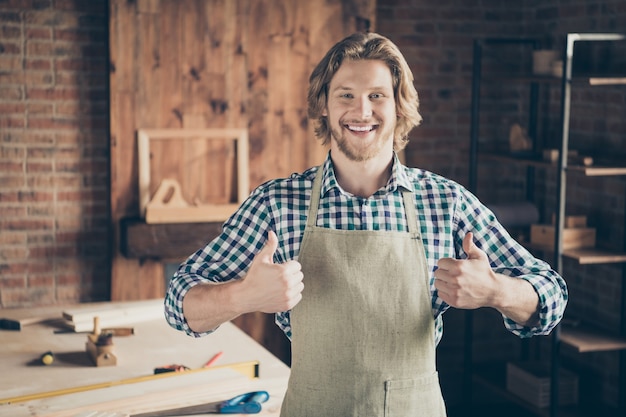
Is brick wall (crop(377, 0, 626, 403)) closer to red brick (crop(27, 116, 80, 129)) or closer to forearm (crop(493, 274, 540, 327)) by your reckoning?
red brick (crop(27, 116, 80, 129))

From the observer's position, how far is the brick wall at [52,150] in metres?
4.32

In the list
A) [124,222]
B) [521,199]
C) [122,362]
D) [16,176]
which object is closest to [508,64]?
[521,199]

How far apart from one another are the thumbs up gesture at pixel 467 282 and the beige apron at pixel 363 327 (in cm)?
18

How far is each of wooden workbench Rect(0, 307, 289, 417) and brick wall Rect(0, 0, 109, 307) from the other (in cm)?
124

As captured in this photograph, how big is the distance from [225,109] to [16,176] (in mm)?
1079

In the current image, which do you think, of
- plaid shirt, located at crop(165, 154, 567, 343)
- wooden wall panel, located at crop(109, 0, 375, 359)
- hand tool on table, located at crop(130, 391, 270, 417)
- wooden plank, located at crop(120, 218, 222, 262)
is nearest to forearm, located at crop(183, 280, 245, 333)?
plaid shirt, located at crop(165, 154, 567, 343)

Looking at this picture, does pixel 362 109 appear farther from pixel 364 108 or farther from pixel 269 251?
pixel 269 251

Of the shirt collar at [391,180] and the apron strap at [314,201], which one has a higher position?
the shirt collar at [391,180]

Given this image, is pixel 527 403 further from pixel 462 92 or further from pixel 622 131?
pixel 462 92

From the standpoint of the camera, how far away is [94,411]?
2.23 metres

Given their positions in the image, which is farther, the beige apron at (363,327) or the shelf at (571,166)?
the shelf at (571,166)

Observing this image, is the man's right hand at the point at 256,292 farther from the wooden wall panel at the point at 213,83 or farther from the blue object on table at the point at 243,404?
the wooden wall panel at the point at 213,83

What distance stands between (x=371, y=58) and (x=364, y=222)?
16.6 inches

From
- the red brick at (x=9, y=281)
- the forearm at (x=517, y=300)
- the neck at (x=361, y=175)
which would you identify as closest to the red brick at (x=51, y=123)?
the red brick at (x=9, y=281)
